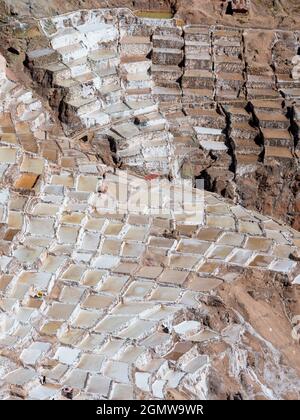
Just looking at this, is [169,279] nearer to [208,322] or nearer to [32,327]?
[208,322]

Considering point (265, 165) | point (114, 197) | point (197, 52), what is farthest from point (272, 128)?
point (114, 197)

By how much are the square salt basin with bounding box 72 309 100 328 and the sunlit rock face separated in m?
0.03

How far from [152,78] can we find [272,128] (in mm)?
3136

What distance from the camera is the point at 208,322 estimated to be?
476 inches

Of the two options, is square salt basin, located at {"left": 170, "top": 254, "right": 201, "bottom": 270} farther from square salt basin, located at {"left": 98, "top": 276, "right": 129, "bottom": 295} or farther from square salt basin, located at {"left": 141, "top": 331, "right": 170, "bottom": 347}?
square salt basin, located at {"left": 141, "top": 331, "right": 170, "bottom": 347}

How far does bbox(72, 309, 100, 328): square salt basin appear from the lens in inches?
466

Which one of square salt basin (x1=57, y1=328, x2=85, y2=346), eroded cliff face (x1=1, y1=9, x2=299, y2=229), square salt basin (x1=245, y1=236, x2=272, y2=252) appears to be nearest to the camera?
square salt basin (x1=57, y1=328, x2=85, y2=346)

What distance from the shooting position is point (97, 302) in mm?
12289

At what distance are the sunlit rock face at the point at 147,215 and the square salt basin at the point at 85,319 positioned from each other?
0.09ft

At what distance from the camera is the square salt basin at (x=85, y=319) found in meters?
11.8

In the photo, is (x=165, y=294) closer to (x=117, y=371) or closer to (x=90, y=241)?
(x=90, y=241)

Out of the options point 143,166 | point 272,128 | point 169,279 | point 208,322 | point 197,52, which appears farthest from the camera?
point 197,52

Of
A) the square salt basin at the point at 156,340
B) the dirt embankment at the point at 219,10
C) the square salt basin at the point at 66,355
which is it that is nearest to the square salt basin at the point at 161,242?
the square salt basin at the point at 156,340

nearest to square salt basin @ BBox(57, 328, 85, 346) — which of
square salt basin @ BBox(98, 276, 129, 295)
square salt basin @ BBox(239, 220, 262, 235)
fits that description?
square salt basin @ BBox(98, 276, 129, 295)
